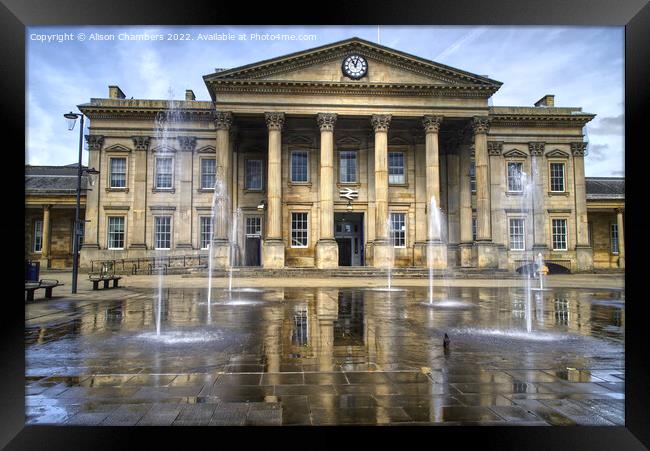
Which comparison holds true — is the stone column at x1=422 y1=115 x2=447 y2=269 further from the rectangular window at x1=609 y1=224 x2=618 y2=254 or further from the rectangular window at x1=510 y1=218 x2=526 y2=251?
the rectangular window at x1=609 y1=224 x2=618 y2=254

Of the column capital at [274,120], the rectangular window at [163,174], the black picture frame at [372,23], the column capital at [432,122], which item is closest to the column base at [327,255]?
the column capital at [274,120]

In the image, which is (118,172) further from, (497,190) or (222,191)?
(497,190)

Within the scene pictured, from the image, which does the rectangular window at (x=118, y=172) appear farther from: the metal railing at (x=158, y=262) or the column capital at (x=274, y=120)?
the column capital at (x=274, y=120)

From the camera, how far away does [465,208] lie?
113 feet


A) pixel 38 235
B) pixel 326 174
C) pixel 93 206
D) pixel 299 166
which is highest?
pixel 299 166

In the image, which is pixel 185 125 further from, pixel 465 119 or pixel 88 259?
pixel 465 119

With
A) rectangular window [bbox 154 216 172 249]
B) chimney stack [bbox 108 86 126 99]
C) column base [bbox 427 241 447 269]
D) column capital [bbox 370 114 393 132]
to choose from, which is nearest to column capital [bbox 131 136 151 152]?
chimney stack [bbox 108 86 126 99]

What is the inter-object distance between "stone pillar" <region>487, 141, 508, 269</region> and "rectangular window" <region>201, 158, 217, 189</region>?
21.9 meters

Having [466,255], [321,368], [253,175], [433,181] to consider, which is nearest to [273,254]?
[253,175]

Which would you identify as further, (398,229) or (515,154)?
(515,154)

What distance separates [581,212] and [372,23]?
39.1m

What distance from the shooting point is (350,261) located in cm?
3781

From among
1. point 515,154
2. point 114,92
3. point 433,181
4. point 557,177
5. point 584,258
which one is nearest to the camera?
point 433,181

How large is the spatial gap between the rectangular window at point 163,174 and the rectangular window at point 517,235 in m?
27.1
